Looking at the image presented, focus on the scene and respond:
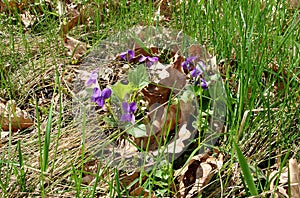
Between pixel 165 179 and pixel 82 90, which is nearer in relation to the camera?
pixel 165 179

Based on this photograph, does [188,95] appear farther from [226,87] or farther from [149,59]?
[149,59]

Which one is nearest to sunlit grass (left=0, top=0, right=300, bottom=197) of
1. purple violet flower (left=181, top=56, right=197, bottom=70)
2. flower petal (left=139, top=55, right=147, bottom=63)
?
purple violet flower (left=181, top=56, right=197, bottom=70)

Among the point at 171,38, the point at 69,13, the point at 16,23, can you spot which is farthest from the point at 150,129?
the point at 16,23

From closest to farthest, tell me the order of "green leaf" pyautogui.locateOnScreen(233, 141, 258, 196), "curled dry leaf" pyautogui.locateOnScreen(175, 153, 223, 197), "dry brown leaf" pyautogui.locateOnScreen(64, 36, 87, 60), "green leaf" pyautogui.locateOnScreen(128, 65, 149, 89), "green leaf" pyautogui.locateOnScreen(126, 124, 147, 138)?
"green leaf" pyautogui.locateOnScreen(233, 141, 258, 196), "curled dry leaf" pyautogui.locateOnScreen(175, 153, 223, 197), "green leaf" pyautogui.locateOnScreen(126, 124, 147, 138), "green leaf" pyautogui.locateOnScreen(128, 65, 149, 89), "dry brown leaf" pyautogui.locateOnScreen(64, 36, 87, 60)

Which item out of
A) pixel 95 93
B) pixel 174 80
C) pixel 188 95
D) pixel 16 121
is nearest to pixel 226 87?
pixel 188 95

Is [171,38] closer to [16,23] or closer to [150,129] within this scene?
[150,129]

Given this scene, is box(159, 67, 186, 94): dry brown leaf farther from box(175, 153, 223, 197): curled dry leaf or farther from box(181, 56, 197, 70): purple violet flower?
box(175, 153, 223, 197): curled dry leaf
